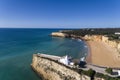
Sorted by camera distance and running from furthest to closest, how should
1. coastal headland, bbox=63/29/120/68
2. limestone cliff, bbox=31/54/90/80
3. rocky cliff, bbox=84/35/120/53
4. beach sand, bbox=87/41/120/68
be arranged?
rocky cliff, bbox=84/35/120/53, coastal headland, bbox=63/29/120/68, beach sand, bbox=87/41/120/68, limestone cliff, bbox=31/54/90/80

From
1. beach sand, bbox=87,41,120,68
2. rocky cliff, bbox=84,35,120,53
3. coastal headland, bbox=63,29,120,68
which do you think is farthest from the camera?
rocky cliff, bbox=84,35,120,53

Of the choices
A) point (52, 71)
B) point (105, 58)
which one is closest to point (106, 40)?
point (105, 58)

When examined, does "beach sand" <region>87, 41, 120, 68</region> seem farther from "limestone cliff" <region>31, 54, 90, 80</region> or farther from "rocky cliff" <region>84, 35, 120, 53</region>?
"limestone cliff" <region>31, 54, 90, 80</region>

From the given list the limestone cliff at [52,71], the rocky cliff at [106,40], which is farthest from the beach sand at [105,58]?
the limestone cliff at [52,71]

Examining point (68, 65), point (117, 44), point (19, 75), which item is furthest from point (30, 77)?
point (117, 44)

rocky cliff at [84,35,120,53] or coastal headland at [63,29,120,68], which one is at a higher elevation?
rocky cliff at [84,35,120,53]

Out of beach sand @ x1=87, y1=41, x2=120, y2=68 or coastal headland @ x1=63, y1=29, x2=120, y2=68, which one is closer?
beach sand @ x1=87, y1=41, x2=120, y2=68

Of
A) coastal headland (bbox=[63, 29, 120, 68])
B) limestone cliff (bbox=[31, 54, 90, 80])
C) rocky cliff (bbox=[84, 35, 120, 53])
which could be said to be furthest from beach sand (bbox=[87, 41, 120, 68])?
limestone cliff (bbox=[31, 54, 90, 80])

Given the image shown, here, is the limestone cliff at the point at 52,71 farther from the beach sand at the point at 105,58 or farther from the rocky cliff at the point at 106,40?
the rocky cliff at the point at 106,40

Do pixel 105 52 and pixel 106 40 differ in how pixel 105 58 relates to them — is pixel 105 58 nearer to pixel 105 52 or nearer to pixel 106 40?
pixel 105 52

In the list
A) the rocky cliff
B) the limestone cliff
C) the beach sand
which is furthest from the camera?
the rocky cliff
